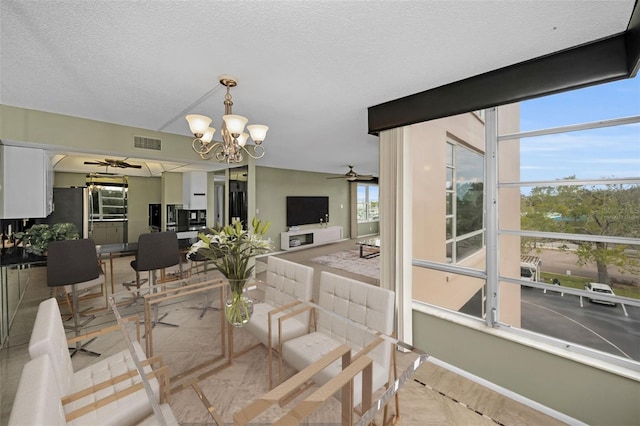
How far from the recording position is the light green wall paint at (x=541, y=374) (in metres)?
1.73

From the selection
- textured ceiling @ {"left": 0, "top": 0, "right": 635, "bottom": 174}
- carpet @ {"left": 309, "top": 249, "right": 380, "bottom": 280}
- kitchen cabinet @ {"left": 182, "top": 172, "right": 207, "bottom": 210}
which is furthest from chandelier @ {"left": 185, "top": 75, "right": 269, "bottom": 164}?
carpet @ {"left": 309, "top": 249, "right": 380, "bottom": 280}

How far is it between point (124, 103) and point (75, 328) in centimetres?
266

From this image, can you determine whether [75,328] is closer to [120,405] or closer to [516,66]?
[120,405]

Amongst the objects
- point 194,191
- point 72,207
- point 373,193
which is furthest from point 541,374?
point 373,193

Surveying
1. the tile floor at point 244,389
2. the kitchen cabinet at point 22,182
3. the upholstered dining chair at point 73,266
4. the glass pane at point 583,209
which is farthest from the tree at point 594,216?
the kitchen cabinet at point 22,182

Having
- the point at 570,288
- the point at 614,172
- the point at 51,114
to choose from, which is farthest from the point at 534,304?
the point at 51,114

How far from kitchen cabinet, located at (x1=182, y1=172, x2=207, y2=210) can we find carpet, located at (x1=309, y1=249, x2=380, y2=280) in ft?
9.96

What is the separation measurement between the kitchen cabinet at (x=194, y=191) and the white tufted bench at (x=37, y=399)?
5001mm

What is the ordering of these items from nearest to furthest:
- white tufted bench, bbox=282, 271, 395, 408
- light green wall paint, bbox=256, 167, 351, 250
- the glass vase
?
white tufted bench, bbox=282, 271, 395, 408
the glass vase
light green wall paint, bbox=256, 167, 351, 250

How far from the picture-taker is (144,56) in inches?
71.4

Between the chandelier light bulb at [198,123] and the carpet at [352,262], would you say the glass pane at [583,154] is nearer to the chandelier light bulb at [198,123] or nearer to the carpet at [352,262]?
the chandelier light bulb at [198,123]

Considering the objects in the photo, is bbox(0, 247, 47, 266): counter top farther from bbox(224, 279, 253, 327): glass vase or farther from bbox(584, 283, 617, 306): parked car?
bbox(584, 283, 617, 306): parked car

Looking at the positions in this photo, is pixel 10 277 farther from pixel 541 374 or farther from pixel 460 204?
pixel 460 204

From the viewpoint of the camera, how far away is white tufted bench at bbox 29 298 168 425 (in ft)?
3.99
